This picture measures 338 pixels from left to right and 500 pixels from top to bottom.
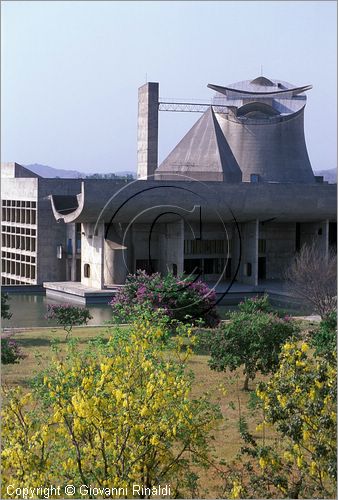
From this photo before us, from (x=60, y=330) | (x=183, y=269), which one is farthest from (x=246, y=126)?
(x=60, y=330)

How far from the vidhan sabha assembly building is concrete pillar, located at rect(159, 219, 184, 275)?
0.04m

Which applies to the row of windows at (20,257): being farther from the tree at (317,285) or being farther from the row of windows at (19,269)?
the tree at (317,285)

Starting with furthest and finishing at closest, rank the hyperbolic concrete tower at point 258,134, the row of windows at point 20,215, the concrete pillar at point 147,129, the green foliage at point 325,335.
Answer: the concrete pillar at point 147,129
the hyperbolic concrete tower at point 258,134
the row of windows at point 20,215
the green foliage at point 325,335

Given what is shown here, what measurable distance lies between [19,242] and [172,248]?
320 inches

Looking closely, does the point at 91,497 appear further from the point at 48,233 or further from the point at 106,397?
the point at 48,233

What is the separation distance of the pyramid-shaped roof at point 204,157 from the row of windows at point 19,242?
20.7ft

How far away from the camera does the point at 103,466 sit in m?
8.50

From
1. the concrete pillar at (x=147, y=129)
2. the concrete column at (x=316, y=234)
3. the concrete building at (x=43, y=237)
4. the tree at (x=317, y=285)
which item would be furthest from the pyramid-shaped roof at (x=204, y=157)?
the tree at (x=317, y=285)

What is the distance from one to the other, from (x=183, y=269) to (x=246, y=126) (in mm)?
9612

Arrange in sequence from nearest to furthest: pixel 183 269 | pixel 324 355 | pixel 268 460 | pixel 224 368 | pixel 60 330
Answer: pixel 268 460, pixel 324 355, pixel 224 368, pixel 60 330, pixel 183 269

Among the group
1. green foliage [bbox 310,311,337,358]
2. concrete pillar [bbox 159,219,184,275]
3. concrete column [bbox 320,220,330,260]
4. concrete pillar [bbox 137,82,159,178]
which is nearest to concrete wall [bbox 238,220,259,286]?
concrete pillar [bbox 159,219,184,275]

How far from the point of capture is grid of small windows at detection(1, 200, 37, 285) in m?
37.3

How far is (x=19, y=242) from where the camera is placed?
3897cm

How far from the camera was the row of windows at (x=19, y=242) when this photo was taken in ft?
123
